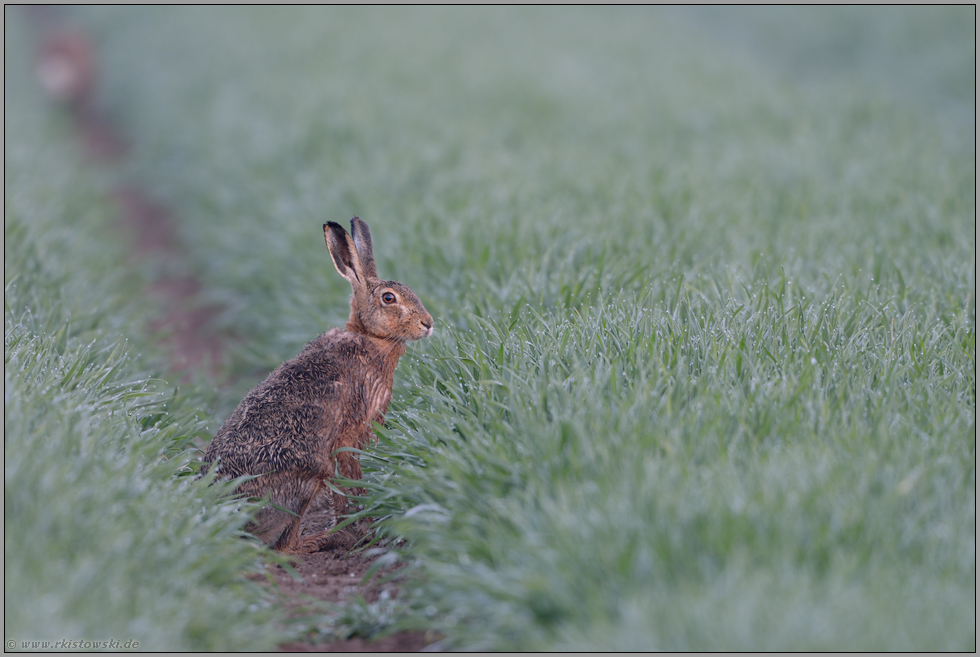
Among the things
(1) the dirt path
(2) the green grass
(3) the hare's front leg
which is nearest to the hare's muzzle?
(3) the hare's front leg

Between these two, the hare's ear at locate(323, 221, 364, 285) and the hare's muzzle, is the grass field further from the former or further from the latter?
the hare's ear at locate(323, 221, 364, 285)

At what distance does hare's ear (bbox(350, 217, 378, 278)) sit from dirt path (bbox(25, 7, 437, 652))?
1178mm

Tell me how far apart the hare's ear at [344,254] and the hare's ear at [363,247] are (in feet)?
0.20

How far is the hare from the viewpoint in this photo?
322 cm

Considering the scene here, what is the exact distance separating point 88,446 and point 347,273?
1.27m

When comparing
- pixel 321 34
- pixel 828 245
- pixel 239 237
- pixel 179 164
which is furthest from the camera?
pixel 321 34

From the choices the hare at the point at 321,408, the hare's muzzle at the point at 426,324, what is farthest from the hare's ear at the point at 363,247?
the hare's muzzle at the point at 426,324

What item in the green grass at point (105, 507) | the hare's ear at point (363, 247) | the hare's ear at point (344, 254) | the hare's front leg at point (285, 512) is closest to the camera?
the green grass at point (105, 507)

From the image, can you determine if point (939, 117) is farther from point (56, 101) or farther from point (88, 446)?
point (56, 101)

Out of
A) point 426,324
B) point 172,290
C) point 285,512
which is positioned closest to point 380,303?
point 426,324

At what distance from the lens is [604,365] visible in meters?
3.35

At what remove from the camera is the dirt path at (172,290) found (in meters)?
2.94

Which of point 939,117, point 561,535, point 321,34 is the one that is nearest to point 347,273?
point 561,535

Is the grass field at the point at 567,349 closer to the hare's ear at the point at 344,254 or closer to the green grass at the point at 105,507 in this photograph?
the green grass at the point at 105,507
